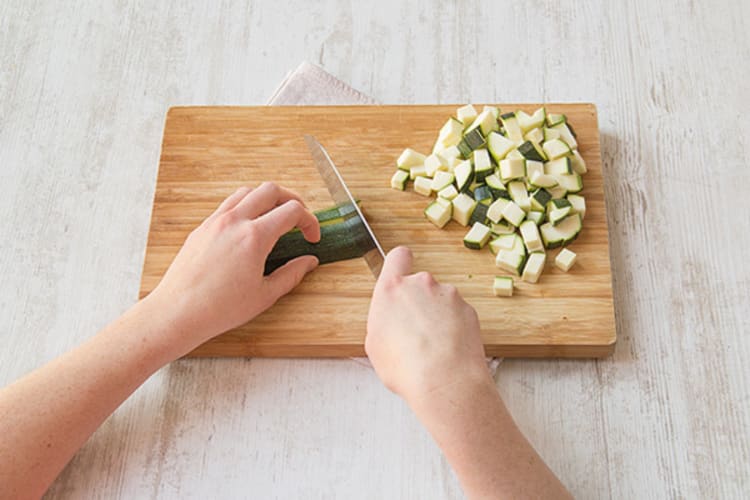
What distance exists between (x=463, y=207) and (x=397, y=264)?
9.8 inches

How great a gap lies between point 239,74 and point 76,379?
103 cm

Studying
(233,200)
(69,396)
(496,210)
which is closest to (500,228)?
(496,210)

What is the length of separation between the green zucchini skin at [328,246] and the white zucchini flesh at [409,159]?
17 centimetres

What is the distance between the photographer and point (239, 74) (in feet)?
7.62

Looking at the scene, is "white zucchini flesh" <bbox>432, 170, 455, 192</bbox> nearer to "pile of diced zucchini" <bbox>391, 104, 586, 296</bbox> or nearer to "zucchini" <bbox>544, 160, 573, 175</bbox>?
"pile of diced zucchini" <bbox>391, 104, 586, 296</bbox>

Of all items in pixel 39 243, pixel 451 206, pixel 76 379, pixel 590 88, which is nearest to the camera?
pixel 76 379

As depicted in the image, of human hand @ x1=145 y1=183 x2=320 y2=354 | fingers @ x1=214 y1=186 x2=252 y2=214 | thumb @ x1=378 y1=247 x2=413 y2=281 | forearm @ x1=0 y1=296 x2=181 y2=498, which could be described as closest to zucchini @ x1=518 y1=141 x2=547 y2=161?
thumb @ x1=378 y1=247 x2=413 y2=281

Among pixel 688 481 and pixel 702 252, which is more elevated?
pixel 702 252

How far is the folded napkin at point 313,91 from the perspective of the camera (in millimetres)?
2182

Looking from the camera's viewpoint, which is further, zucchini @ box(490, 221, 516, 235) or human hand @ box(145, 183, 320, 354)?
A: zucchini @ box(490, 221, 516, 235)

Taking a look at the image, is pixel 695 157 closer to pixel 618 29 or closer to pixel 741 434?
pixel 618 29

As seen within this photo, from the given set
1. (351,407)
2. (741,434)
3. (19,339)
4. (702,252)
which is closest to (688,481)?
(741,434)

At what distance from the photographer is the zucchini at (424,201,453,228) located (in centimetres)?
192

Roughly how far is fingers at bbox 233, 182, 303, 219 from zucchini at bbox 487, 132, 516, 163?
0.47 metres
